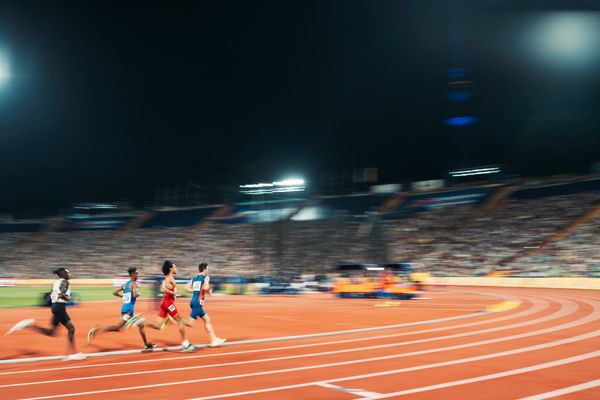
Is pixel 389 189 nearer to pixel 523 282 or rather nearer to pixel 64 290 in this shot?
pixel 523 282

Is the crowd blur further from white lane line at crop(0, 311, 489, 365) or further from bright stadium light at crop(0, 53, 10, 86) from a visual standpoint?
white lane line at crop(0, 311, 489, 365)

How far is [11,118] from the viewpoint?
6562 cm

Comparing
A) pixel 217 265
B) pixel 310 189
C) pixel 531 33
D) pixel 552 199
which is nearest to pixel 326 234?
pixel 217 265

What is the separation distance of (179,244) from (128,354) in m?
48.3

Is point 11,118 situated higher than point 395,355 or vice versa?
point 11,118

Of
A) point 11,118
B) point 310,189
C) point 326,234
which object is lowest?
point 326,234

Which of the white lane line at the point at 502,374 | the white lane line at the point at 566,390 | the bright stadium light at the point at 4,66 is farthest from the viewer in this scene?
the bright stadium light at the point at 4,66

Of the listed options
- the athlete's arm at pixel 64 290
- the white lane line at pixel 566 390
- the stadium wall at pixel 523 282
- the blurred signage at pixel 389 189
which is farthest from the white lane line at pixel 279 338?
the blurred signage at pixel 389 189

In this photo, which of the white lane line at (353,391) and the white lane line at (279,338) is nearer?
the white lane line at (353,391)

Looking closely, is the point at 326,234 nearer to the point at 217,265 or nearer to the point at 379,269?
the point at 217,265

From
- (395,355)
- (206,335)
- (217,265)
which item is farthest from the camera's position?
(217,265)

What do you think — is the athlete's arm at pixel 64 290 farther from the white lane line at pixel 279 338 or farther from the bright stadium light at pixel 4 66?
the bright stadium light at pixel 4 66

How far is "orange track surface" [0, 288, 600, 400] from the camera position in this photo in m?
6.98

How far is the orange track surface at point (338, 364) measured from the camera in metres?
6.98
